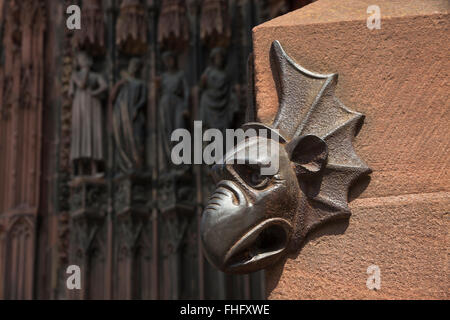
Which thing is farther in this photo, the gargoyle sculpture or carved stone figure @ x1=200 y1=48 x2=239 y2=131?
carved stone figure @ x1=200 y1=48 x2=239 y2=131

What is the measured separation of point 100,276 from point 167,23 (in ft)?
8.38

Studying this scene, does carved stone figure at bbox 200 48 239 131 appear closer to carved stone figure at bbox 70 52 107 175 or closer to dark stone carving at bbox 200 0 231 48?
dark stone carving at bbox 200 0 231 48

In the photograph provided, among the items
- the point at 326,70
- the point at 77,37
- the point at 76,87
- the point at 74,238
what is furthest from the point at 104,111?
the point at 326,70

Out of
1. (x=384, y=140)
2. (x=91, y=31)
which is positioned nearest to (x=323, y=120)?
(x=384, y=140)

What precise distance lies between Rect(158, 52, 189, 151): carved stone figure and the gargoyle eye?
16.0ft

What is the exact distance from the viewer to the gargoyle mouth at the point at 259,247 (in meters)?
1.08

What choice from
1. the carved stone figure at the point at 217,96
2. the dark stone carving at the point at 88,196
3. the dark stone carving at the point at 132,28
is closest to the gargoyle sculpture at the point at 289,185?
the carved stone figure at the point at 217,96

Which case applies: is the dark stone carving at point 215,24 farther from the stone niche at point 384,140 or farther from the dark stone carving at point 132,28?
the stone niche at point 384,140

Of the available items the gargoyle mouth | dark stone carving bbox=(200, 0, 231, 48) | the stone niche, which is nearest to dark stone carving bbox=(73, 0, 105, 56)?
dark stone carving bbox=(200, 0, 231, 48)

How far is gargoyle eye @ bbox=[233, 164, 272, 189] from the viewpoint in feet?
3.65

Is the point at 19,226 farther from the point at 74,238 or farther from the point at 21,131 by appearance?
the point at 21,131

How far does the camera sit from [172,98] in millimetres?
6141

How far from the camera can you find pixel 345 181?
116 centimetres
